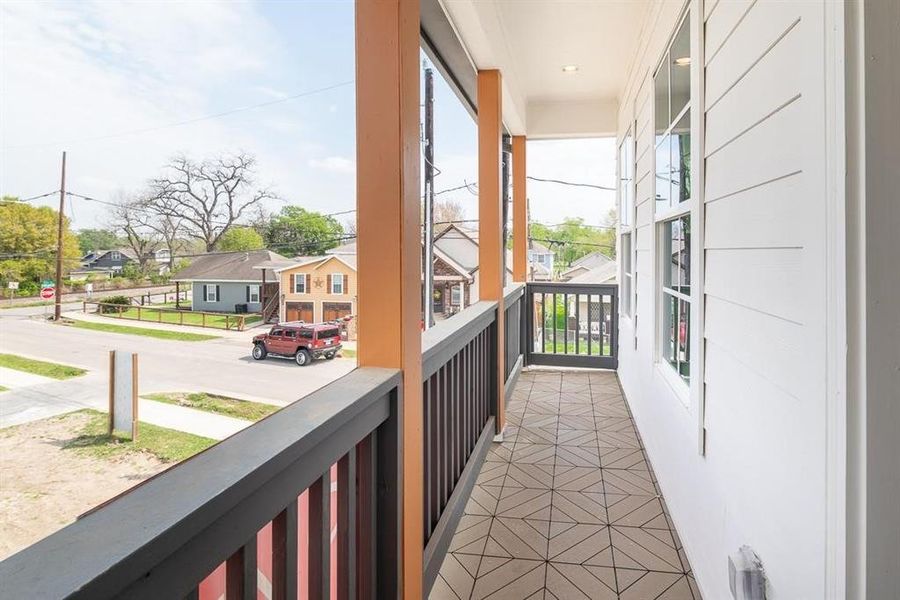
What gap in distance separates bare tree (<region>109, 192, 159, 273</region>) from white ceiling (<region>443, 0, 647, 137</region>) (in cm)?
217

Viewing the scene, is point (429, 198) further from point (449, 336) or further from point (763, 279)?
point (763, 279)

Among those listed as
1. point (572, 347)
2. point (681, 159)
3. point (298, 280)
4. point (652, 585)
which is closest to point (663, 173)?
point (681, 159)

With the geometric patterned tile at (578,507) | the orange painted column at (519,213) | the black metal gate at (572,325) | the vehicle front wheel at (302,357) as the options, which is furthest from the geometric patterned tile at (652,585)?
the orange painted column at (519,213)

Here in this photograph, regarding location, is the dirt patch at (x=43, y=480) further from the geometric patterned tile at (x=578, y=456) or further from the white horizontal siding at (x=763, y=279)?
the geometric patterned tile at (x=578, y=456)

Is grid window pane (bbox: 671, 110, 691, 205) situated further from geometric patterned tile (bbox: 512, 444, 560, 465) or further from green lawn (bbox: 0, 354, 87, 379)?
green lawn (bbox: 0, 354, 87, 379)

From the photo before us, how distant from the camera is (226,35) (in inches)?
29.7

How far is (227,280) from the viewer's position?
86 cm

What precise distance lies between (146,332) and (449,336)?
152 cm

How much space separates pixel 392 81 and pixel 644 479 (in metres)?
2.44

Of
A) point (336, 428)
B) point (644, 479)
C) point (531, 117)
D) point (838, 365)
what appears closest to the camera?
point (838, 365)

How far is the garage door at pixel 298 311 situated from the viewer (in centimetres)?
104

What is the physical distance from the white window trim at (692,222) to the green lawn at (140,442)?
1.65 metres

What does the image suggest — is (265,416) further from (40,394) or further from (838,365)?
(838,365)

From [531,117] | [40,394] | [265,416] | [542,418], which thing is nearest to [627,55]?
[531,117]
